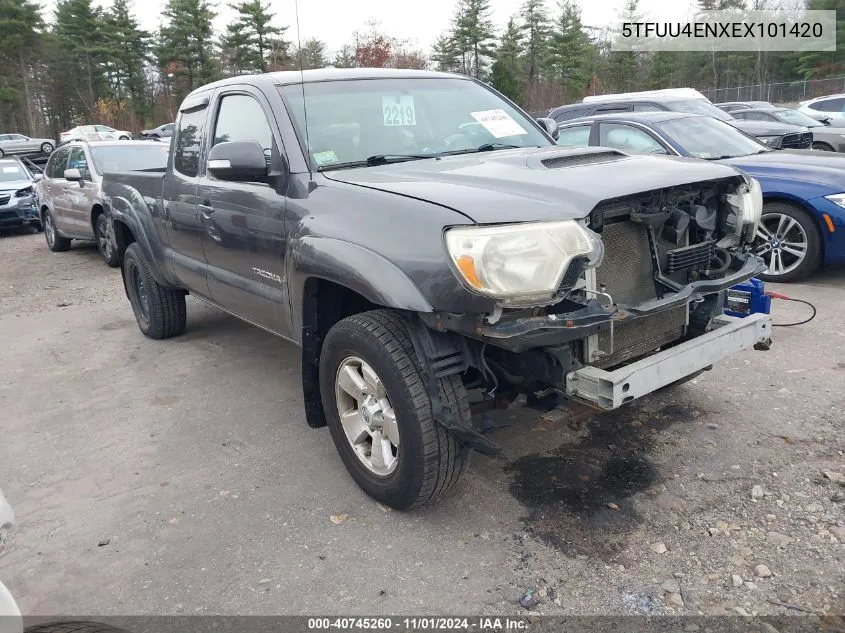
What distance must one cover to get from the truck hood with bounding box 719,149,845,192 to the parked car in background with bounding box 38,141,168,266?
7.06 metres

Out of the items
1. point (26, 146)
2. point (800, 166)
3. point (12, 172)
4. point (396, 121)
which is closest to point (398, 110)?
point (396, 121)

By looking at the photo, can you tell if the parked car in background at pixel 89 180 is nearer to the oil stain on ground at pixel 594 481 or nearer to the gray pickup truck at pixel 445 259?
the gray pickup truck at pixel 445 259

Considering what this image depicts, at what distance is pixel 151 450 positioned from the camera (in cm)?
409

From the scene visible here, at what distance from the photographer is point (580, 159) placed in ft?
11.2

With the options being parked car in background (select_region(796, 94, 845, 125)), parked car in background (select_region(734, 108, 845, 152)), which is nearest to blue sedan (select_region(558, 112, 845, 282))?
parked car in background (select_region(734, 108, 845, 152))

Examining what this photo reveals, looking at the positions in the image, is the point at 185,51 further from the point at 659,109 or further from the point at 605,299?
the point at 605,299

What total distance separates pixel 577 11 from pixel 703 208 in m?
55.3

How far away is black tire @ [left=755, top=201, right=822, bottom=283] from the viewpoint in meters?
6.38

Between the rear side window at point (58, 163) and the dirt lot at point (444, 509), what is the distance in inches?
277

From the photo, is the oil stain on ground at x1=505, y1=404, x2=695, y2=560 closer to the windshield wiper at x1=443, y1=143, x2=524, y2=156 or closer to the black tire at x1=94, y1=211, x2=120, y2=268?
the windshield wiper at x1=443, y1=143, x2=524, y2=156

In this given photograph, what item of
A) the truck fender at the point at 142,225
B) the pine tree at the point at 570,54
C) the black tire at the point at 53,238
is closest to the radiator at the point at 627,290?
the truck fender at the point at 142,225

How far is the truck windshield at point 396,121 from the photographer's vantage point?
374cm

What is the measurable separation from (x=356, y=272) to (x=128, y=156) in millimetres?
8496

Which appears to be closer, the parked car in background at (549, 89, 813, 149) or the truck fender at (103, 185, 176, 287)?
the truck fender at (103, 185, 176, 287)
